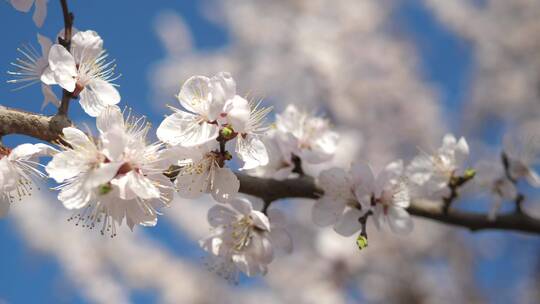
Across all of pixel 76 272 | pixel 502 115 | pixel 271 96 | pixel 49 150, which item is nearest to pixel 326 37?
pixel 271 96

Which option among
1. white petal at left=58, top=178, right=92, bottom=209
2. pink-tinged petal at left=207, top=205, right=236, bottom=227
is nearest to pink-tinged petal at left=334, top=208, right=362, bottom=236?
pink-tinged petal at left=207, top=205, right=236, bottom=227

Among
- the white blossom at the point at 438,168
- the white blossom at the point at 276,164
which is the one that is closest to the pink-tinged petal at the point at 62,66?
the white blossom at the point at 276,164

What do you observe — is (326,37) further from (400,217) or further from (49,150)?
(49,150)

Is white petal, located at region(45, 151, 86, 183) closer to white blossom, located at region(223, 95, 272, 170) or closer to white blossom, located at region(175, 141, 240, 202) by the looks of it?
white blossom, located at region(175, 141, 240, 202)

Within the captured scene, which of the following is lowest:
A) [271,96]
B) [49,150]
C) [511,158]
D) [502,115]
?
[49,150]

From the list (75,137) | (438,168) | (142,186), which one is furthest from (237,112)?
(438,168)

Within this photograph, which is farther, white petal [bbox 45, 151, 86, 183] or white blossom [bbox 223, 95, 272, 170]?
white blossom [bbox 223, 95, 272, 170]

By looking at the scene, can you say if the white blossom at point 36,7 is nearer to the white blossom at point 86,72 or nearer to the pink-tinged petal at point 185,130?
the white blossom at point 86,72
